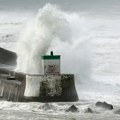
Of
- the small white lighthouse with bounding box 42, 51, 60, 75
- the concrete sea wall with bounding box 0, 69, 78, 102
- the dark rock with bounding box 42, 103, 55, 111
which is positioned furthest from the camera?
the small white lighthouse with bounding box 42, 51, 60, 75

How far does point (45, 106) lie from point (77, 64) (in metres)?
9.23

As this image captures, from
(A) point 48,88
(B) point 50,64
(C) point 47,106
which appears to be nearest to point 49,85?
(A) point 48,88

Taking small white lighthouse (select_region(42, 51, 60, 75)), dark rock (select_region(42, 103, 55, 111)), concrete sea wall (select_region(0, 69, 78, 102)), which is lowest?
dark rock (select_region(42, 103, 55, 111))

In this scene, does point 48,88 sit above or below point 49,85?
below

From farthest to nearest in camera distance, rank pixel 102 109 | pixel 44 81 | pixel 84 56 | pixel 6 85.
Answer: pixel 84 56
pixel 6 85
pixel 44 81
pixel 102 109

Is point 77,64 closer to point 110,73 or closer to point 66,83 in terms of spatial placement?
point 66,83

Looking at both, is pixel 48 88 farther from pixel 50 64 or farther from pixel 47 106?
pixel 47 106

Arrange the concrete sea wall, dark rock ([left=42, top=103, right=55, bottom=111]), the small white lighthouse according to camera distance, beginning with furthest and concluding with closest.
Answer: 1. the small white lighthouse
2. the concrete sea wall
3. dark rock ([left=42, top=103, right=55, bottom=111])

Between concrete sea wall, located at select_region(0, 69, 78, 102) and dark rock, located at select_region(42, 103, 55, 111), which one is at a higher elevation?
concrete sea wall, located at select_region(0, 69, 78, 102)

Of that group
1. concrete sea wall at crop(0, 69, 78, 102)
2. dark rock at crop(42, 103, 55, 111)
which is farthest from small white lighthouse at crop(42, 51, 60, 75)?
dark rock at crop(42, 103, 55, 111)

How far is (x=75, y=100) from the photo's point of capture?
18.7 m

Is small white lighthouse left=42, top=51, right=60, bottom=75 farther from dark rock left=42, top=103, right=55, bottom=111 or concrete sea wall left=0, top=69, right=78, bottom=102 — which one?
dark rock left=42, top=103, right=55, bottom=111

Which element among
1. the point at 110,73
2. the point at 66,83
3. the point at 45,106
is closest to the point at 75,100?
the point at 66,83

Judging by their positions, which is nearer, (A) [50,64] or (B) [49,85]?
(B) [49,85]
